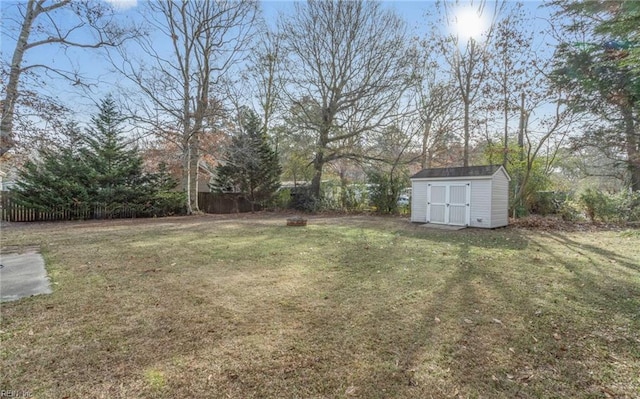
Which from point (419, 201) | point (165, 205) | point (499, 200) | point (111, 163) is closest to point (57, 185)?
point (111, 163)

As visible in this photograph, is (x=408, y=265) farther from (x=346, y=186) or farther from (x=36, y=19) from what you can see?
(x=346, y=186)

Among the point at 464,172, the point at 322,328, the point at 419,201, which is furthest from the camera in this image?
the point at 419,201

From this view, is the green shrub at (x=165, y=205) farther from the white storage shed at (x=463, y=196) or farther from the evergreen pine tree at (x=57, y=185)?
the white storage shed at (x=463, y=196)

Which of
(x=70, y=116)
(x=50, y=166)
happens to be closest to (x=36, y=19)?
(x=70, y=116)

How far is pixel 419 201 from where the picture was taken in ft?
37.2

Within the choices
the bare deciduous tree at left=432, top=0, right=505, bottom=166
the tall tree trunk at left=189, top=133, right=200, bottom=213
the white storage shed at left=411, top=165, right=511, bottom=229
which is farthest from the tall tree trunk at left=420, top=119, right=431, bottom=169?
the tall tree trunk at left=189, top=133, right=200, bottom=213

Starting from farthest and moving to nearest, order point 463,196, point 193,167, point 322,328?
point 193,167
point 463,196
point 322,328

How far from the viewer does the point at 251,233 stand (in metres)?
8.08

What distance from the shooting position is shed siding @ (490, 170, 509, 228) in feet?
32.0

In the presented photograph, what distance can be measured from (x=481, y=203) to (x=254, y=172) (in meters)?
10.9

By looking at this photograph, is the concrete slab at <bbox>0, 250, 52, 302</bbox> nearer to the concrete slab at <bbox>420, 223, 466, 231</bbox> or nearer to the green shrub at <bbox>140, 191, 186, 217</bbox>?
the green shrub at <bbox>140, 191, 186, 217</bbox>

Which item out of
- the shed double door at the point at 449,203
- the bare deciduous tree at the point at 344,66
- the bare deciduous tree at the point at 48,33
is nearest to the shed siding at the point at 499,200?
the shed double door at the point at 449,203

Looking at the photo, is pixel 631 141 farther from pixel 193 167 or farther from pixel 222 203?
pixel 222 203

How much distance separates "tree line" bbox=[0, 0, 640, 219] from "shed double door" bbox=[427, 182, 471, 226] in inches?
132
